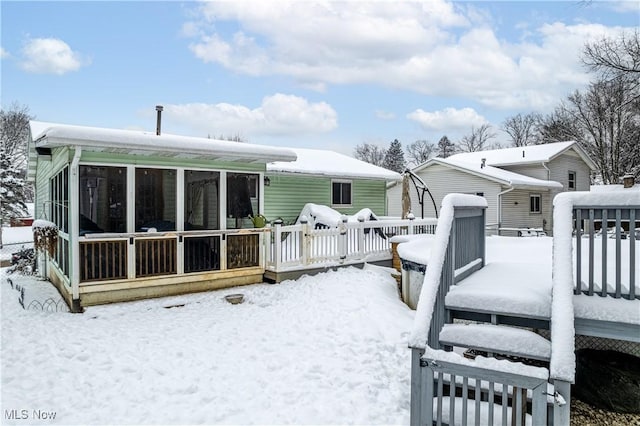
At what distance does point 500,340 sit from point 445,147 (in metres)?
50.9

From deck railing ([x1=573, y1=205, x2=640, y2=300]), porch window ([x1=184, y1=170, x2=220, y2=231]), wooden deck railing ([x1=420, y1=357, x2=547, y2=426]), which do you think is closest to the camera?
wooden deck railing ([x1=420, y1=357, x2=547, y2=426])

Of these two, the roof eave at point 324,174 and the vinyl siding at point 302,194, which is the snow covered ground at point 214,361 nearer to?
the roof eave at point 324,174

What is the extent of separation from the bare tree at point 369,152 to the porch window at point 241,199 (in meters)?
47.1

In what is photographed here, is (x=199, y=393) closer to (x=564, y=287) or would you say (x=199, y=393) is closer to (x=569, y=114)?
(x=564, y=287)

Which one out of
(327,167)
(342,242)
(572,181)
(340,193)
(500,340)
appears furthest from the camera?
(572,181)

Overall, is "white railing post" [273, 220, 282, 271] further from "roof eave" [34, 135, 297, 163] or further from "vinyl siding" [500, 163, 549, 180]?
"vinyl siding" [500, 163, 549, 180]

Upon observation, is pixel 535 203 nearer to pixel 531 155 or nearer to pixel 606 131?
pixel 531 155

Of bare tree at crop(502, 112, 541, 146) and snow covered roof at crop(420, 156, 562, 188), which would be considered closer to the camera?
snow covered roof at crop(420, 156, 562, 188)

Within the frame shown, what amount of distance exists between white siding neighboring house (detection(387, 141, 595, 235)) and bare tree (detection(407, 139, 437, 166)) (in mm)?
30015

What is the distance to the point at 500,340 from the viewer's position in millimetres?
3197

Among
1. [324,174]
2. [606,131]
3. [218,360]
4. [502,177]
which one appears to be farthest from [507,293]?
[606,131]

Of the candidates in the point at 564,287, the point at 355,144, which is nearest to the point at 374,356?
the point at 564,287

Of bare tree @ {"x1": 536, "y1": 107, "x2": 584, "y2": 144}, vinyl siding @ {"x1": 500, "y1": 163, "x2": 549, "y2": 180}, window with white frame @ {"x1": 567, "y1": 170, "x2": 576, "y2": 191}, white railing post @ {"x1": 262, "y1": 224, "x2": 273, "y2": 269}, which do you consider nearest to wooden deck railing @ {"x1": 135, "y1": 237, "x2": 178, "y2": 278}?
white railing post @ {"x1": 262, "y1": 224, "x2": 273, "y2": 269}

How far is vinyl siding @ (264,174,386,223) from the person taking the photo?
13.0 m
